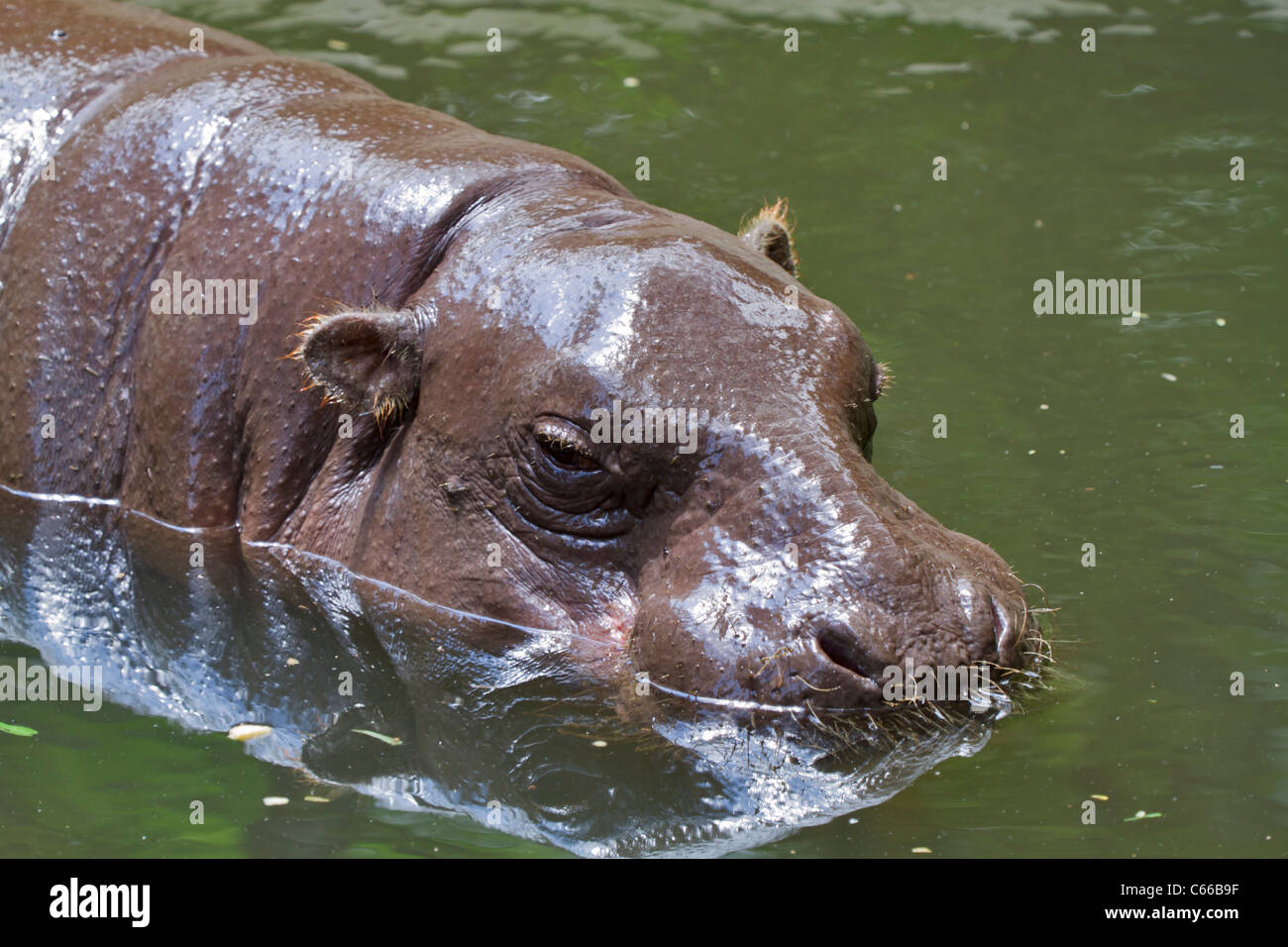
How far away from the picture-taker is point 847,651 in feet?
17.6

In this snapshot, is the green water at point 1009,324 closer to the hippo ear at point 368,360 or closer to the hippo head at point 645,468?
the hippo head at point 645,468

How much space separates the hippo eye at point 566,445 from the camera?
6.00 metres

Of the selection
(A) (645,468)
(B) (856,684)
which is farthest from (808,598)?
(A) (645,468)

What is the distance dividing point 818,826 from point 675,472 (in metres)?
1.35

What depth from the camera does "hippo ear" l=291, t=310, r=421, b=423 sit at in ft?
21.0

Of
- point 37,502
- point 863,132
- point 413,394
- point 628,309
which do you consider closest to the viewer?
point 628,309

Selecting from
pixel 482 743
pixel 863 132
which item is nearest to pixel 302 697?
pixel 482 743

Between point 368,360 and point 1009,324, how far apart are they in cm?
477

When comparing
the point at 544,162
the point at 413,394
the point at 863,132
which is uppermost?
the point at 863,132

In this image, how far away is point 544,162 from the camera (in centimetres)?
725

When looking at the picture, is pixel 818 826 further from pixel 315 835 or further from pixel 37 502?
pixel 37 502

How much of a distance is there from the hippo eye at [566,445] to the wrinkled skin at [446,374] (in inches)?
0.4

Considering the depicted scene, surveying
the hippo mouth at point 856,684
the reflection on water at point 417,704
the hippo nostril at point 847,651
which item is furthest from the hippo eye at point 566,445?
the hippo nostril at point 847,651

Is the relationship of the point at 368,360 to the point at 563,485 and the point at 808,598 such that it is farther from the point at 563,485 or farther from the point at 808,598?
the point at 808,598
